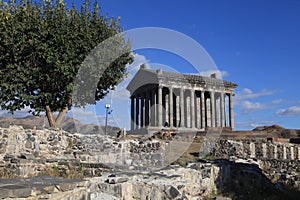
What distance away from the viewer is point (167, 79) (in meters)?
42.7

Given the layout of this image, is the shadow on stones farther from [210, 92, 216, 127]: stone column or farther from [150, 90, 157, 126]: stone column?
[210, 92, 216, 127]: stone column

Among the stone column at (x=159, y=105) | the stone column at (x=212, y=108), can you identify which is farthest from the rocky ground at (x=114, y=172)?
the stone column at (x=212, y=108)

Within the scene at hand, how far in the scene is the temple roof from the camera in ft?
140

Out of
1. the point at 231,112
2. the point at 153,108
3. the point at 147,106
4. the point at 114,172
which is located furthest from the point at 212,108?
the point at 114,172

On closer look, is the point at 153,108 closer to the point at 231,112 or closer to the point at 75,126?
the point at 231,112

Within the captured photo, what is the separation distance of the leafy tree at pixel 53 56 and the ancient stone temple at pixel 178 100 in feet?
69.4

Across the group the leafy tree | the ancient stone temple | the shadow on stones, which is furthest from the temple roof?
the shadow on stones

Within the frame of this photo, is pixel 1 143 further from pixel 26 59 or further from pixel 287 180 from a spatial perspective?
pixel 287 180

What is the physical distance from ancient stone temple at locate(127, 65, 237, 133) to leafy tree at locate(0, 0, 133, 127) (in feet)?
69.4

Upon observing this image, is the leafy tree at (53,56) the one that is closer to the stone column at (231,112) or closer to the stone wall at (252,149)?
the stone wall at (252,149)

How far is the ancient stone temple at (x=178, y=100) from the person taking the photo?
140ft

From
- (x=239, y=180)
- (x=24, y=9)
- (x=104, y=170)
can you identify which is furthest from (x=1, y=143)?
(x=24, y=9)

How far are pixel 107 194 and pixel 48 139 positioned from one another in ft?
24.0

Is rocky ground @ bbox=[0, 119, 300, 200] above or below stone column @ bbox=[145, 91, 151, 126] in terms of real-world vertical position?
below
